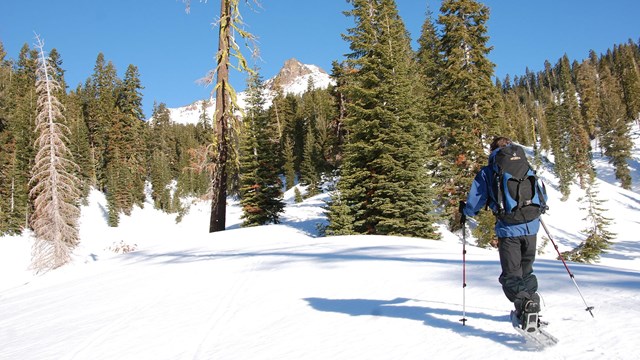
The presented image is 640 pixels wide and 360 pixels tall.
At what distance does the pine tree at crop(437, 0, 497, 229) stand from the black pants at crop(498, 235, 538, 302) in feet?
57.8

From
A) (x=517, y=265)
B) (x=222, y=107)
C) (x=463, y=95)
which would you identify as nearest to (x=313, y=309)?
(x=517, y=265)

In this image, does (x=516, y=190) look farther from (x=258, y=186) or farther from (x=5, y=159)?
(x=5, y=159)

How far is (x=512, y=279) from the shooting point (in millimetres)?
3791

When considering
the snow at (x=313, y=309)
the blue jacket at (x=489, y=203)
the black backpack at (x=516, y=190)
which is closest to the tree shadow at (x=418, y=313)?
the snow at (x=313, y=309)

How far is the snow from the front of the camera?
12.4 feet

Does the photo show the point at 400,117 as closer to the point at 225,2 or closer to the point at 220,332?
the point at 225,2

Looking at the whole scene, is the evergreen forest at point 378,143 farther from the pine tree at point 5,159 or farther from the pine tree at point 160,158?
the pine tree at point 160,158

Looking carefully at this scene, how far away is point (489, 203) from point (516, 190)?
0.34m

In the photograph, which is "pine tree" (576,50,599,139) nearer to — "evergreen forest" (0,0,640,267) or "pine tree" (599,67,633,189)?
"pine tree" (599,67,633,189)

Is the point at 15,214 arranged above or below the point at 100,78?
below

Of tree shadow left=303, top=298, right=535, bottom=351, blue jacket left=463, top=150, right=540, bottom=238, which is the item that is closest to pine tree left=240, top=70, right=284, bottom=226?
tree shadow left=303, top=298, right=535, bottom=351

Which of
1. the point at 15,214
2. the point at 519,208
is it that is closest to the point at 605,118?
the point at 519,208

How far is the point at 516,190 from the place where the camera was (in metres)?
3.83

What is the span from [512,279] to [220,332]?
3328mm
